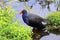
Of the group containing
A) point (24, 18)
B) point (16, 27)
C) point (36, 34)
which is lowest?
point (36, 34)

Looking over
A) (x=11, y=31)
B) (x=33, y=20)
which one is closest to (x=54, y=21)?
(x=33, y=20)

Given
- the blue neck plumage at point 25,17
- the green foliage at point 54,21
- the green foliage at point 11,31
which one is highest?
the green foliage at point 11,31

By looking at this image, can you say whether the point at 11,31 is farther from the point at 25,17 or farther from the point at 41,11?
A: the point at 41,11

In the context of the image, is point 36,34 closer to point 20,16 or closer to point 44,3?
point 20,16

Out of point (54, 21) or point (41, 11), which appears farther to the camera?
point (41, 11)

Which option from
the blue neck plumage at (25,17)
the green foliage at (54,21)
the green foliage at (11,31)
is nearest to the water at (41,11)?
the blue neck plumage at (25,17)

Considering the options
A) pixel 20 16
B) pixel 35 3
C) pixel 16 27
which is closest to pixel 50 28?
pixel 20 16

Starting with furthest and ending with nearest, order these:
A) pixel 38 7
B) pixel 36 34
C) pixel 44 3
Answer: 1. pixel 44 3
2. pixel 38 7
3. pixel 36 34

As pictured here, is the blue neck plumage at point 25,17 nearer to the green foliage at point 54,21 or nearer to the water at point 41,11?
the water at point 41,11

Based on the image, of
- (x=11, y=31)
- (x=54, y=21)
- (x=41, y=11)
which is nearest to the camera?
(x=11, y=31)

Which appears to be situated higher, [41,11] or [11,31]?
[11,31]

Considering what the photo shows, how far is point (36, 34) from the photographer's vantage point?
4879mm

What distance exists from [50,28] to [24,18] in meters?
0.69

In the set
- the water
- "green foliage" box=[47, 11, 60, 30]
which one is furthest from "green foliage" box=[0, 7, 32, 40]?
"green foliage" box=[47, 11, 60, 30]
